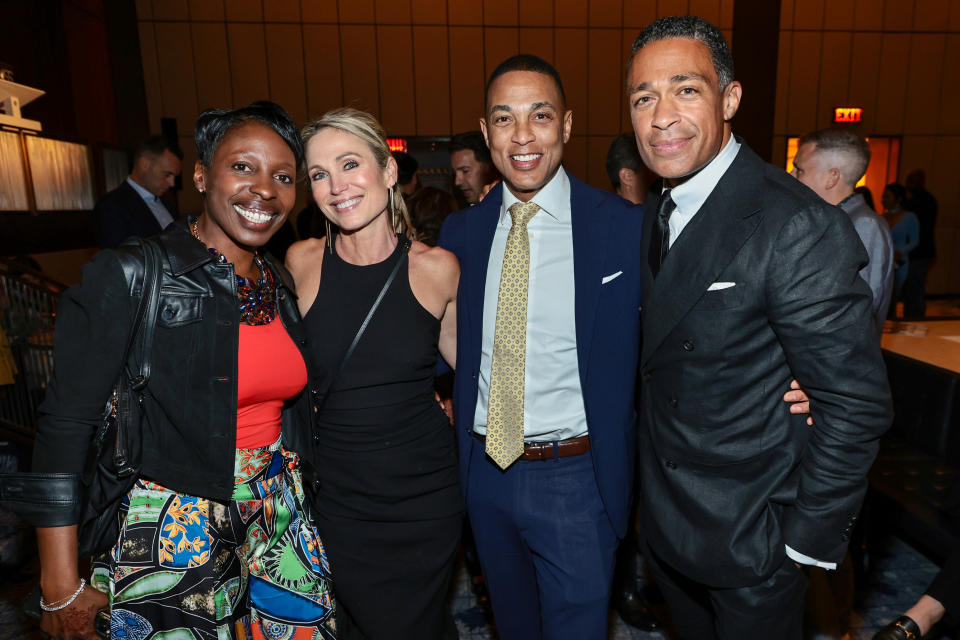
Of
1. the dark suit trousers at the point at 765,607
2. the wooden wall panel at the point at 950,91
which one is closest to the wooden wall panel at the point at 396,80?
the dark suit trousers at the point at 765,607

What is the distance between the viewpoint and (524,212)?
6.37ft

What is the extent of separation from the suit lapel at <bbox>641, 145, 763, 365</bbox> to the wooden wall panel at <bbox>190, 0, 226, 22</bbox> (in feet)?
35.1

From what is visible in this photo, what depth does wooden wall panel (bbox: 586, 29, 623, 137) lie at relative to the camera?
10.5 meters

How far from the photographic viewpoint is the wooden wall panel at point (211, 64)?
9781mm

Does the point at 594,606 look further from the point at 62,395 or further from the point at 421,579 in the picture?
the point at 62,395

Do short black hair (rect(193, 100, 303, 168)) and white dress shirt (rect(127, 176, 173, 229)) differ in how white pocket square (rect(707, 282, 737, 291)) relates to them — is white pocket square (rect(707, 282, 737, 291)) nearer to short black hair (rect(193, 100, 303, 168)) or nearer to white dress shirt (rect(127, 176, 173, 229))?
short black hair (rect(193, 100, 303, 168))

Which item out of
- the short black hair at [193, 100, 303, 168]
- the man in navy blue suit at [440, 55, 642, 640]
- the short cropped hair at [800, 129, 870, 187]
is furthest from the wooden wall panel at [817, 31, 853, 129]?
the short black hair at [193, 100, 303, 168]

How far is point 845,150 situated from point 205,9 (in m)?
10.0

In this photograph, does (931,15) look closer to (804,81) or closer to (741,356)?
(804,81)

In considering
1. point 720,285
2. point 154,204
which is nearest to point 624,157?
point 720,285

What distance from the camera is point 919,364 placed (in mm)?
3064

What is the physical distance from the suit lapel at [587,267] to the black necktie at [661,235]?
0.61 feet

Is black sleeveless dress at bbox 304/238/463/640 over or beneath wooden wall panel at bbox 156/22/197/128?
beneath

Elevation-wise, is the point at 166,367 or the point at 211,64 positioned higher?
the point at 211,64
